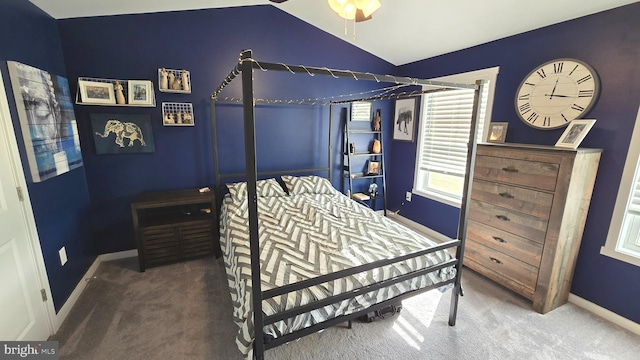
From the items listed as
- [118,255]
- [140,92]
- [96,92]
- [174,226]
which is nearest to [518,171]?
[174,226]

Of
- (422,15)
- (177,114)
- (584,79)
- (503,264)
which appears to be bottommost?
(503,264)

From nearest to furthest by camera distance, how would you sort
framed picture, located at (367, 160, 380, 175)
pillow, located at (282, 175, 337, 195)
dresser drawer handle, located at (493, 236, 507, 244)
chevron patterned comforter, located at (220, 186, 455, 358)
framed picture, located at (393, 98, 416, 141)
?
chevron patterned comforter, located at (220, 186, 455, 358), dresser drawer handle, located at (493, 236, 507, 244), pillow, located at (282, 175, 337, 195), framed picture, located at (393, 98, 416, 141), framed picture, located at (367, 160, 380, 175)

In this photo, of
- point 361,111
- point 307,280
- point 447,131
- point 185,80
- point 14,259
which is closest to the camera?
point 307,280

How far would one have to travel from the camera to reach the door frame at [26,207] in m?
1.56

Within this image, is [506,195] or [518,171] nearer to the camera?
[518,171]

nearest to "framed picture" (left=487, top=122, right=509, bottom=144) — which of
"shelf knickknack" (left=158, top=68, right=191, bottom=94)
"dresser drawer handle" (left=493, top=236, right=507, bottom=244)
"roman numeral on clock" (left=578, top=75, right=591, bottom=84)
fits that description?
"roman numeral on clock" (left=578, top=75, right=591, bottom=84)

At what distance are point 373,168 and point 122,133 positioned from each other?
3.08 m

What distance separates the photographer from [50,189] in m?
1.97

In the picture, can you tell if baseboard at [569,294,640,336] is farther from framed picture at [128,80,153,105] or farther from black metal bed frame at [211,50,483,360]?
framed picture at [128,80,153,105]

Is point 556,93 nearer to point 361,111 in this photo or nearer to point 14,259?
point 361,111

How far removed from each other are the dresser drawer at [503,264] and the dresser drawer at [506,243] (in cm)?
4

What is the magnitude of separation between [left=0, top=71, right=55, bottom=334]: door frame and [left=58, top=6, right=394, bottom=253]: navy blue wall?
1032 mm

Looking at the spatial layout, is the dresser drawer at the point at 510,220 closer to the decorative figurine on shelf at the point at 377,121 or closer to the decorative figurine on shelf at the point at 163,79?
the decorative figurine on shelf at the point at 377,121

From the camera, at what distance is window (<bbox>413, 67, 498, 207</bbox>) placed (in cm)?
285
